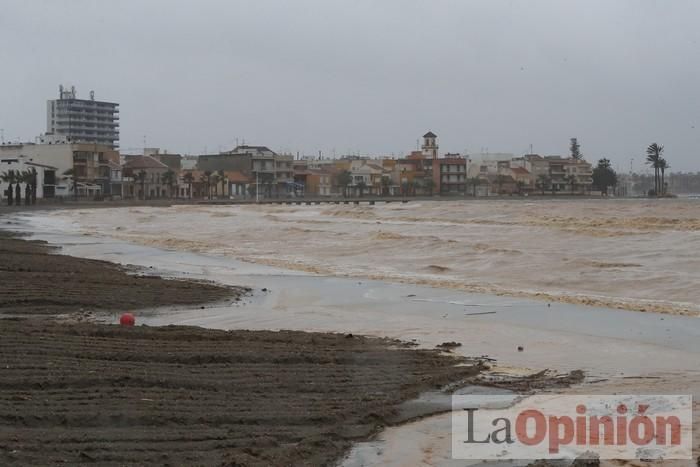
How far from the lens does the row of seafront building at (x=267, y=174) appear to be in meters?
115

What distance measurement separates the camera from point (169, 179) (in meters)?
130

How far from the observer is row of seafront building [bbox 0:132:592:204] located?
115438mm

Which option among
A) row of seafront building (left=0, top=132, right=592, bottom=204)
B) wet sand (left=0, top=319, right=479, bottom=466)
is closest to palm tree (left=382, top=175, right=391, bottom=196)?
row of seafront building (left=0, top=132, right=592, bottom=204)

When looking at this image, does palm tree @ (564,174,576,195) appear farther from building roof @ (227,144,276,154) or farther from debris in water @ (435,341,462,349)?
debris in water @ (435,341,462,349)

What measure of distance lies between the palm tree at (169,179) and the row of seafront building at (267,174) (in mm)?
144

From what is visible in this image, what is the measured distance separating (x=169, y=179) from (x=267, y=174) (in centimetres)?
1720

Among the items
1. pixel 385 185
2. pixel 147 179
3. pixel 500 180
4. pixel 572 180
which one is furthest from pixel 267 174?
pixel 572 180

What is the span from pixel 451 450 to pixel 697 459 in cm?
155

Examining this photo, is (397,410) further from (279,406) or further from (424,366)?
(424,366)

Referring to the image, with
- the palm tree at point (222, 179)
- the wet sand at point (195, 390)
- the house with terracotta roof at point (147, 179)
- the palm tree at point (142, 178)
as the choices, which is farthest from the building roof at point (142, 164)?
the wet sand at point (195, 390)

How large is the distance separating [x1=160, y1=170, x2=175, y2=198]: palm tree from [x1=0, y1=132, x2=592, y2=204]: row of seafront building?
0.14 meters

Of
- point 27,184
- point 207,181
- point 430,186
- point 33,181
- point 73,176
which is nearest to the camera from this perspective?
point 27,184

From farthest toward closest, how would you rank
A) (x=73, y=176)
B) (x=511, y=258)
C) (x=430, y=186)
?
(x=430, y=186)
(x=73, y=176)
(x=511, y=258)

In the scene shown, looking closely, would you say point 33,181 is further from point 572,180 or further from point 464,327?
point 572,180
